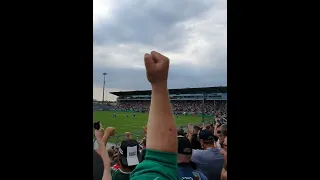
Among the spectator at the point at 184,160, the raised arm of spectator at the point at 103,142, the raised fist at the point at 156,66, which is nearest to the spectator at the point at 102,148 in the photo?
the raised arm of spectator at the point at 103,142

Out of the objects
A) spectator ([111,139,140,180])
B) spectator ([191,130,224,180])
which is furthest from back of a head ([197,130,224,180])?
spectator ([111,139,140,180])

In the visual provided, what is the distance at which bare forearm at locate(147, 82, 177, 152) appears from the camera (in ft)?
2.83

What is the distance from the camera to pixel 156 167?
2.67ft

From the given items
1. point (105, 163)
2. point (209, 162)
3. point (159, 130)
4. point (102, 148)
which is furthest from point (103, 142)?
point (159, 130)

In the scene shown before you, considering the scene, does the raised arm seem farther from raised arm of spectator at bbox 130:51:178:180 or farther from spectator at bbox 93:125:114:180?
spectator at bbox 93:125:114:180

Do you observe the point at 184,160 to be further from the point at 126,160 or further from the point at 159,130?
the point at 159,130

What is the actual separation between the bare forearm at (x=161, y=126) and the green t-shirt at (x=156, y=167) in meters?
0.02
